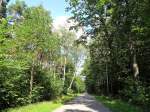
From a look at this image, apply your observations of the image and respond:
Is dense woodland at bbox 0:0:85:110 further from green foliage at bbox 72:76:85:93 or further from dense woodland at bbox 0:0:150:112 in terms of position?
green foliage at bbox 72:76:85:93

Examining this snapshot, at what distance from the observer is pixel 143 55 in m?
36.4

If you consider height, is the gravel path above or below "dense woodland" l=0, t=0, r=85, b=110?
below

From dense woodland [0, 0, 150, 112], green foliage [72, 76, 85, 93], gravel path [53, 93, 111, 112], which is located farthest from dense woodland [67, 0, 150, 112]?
green foliage [72, 76, 85, 93]

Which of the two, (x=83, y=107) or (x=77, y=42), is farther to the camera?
(x=77, y=42)

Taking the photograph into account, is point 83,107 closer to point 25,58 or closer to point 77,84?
point 25,58

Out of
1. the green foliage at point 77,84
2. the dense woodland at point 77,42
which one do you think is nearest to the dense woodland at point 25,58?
the dense woodland at point 77,42

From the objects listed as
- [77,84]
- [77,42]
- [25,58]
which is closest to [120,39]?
[77,42]

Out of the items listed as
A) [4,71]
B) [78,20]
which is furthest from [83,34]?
[4,71]

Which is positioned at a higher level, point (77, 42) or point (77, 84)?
point (77, 42)

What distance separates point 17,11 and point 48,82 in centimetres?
2602

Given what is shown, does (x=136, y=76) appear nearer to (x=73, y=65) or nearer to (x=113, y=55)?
(x=113, y=55)

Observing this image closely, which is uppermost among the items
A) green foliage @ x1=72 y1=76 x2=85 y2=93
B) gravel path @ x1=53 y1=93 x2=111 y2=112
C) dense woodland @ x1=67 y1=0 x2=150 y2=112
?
dense woodland @ x1=67 y1=0 x2=150 y2=112

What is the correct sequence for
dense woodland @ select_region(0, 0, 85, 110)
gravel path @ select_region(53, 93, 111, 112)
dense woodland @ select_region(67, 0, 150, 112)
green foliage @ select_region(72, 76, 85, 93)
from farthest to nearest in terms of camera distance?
green foliage @ select_region(72, 76, 85, 93), dense woodland @ select_region(67, 0, 150, 112), gravel path @ select_region(53, 93, 111, 112), dense woodland @ select_region(0, 0, 85, 110)

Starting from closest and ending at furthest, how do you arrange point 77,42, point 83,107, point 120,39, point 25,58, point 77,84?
point 83,107 < point 25,58 < point 120,39 < point 77,42 < point 77,84
